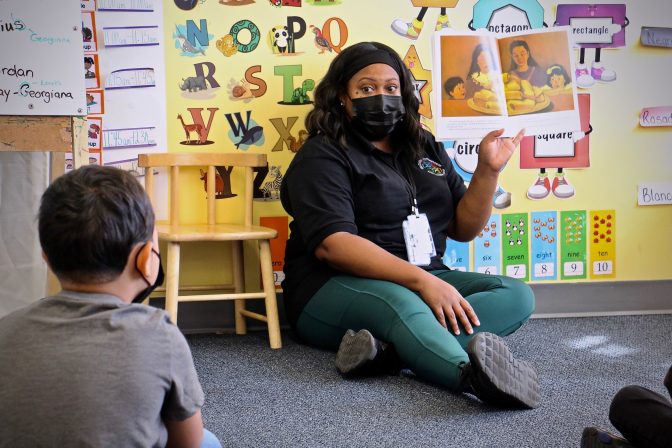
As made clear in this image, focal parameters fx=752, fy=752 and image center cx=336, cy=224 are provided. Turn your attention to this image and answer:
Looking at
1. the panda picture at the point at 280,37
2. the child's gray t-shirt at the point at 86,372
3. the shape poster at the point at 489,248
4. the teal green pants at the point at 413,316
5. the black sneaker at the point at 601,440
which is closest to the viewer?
the child's gray t-shirt at the point at 86,372

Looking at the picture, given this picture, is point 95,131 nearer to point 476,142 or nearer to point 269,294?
point 269,294

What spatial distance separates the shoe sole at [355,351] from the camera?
1839 mm

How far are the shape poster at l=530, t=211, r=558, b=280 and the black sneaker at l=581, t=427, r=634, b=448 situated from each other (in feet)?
5.10

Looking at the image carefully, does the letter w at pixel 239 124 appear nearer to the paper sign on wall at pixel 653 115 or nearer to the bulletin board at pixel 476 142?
the bulletin board at pixel 476 142

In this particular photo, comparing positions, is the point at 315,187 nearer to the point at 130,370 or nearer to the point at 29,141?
the point at 29,141

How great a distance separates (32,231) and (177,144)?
1.79 feet

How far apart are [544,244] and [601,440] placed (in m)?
1.62

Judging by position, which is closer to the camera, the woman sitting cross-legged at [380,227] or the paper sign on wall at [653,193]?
the woman sitting cross-legged at [380,227]

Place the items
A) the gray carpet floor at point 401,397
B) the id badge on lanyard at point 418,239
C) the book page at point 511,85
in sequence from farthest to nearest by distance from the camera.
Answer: the book page at point 511,85 < the id badge on lanyard at point 418,239 < the gray carpet floor at point 401,397

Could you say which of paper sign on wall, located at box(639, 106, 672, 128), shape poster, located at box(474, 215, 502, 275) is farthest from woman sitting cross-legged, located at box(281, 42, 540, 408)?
paper sign on wall, located at box(639, 106, 672, 128)

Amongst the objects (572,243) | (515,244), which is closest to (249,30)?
(515,244)

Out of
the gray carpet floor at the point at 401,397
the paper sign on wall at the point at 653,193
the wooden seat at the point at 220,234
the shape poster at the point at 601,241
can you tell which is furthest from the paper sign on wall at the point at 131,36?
the paper sign on wall at the point at 653,193

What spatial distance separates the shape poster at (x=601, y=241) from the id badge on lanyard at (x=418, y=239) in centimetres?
85

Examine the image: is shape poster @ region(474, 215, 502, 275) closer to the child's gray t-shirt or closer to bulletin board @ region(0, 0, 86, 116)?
bulletin board @ region(0, 0, 86, 116)
